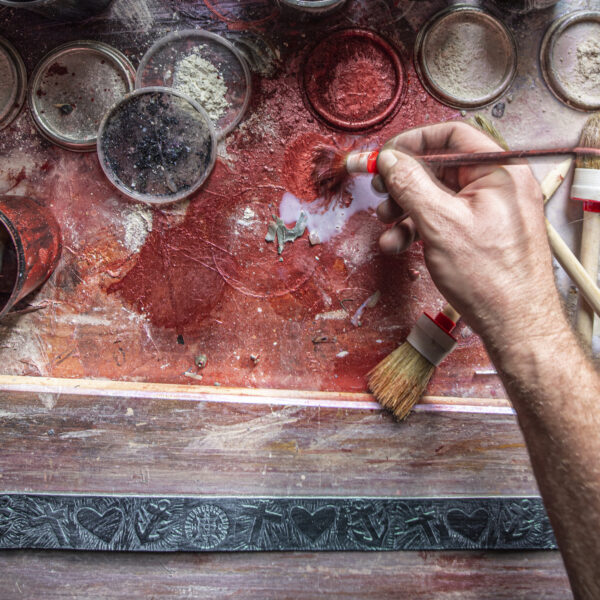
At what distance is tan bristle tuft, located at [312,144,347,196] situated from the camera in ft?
7.11

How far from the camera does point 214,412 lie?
2096 millimetres

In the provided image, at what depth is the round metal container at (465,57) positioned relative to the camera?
7.23ft

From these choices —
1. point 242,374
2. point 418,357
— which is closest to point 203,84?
point 242,374

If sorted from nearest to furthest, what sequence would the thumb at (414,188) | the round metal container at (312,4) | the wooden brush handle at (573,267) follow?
the thumb at (414,188), the wooden brush handle at (573,267), the round metal container at (312,4)

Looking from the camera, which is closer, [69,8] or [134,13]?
[69,8]

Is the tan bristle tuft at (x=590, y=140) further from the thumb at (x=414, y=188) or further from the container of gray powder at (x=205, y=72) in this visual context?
the container of gray powder at (x=205, y=72)

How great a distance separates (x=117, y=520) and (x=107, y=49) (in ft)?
6.85

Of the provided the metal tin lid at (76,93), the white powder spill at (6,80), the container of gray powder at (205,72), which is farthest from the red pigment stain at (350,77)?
the white powder spill at (6,80)

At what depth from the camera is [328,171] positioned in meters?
2.18

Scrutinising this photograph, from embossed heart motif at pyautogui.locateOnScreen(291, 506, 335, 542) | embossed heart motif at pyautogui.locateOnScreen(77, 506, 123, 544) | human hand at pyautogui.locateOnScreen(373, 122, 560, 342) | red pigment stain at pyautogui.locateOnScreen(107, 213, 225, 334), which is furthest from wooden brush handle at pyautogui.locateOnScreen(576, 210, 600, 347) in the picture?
embossed heart motif at pyautogui.locateOnScreen(77, 506, 123, 544)

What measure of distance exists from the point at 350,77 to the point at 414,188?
899 mm

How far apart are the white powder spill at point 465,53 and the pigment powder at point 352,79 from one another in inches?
7.3

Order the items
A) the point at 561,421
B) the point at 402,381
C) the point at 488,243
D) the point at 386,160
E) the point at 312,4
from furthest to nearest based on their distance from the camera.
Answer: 1. the point at 402,381
2. the point at 312,4
3. the point at 386,160
4. the point at 488,243
5. the point at 561,421

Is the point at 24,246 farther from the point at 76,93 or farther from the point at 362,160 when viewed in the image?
the point at 362,160
